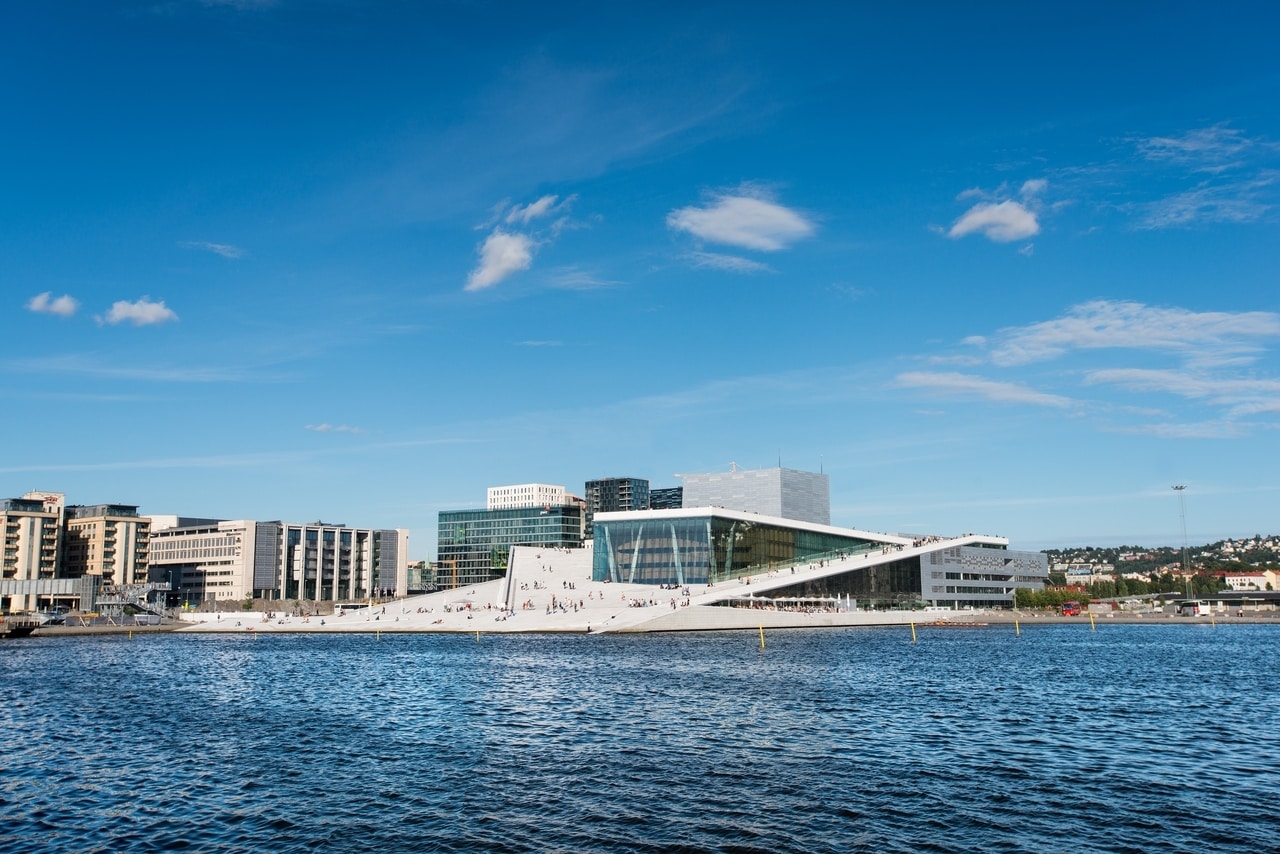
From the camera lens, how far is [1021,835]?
83.8 ft

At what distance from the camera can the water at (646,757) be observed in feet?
86.4

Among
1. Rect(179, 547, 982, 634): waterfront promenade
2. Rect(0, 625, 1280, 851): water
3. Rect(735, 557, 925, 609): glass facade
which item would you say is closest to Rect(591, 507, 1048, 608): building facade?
Rect(735, 557, 925, 609): glass facade

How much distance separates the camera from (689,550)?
136875 millimetres

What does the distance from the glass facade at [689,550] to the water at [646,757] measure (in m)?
64.8

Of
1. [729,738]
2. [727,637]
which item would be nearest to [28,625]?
[727,637]

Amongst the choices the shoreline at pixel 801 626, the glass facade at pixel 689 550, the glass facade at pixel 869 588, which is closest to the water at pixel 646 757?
the shoreline at pixel 801 626

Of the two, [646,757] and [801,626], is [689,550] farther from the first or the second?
[646,757]

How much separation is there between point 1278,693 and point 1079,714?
16.1 meters

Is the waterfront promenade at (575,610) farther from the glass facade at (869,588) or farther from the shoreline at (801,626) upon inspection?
the glass facade at (869,588)

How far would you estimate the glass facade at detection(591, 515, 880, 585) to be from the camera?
136125 millimetres

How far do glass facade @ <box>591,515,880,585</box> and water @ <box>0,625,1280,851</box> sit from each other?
2551 inches

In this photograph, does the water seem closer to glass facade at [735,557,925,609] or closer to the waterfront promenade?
the waterfront promenade

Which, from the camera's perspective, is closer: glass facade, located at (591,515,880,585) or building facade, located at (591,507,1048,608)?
building facade, located at (591,507,1048,608)

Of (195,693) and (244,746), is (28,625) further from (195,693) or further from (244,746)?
(244,746)
